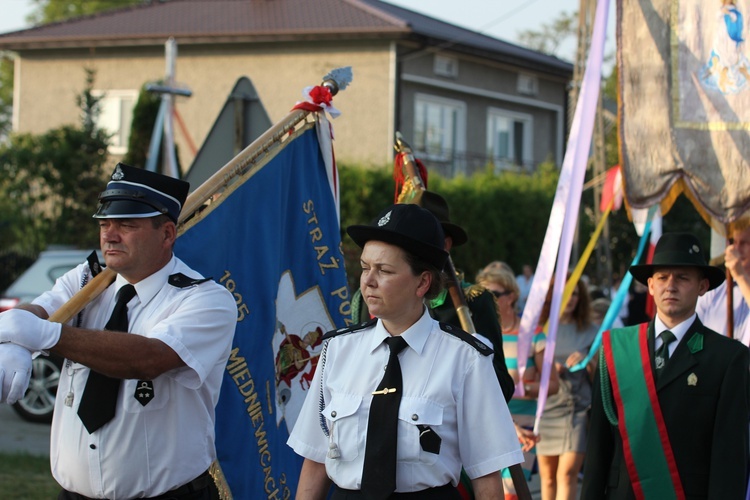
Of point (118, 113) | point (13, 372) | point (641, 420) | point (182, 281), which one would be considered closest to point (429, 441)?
point (182, 281)

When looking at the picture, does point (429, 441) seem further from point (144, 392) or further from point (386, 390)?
point (144, 392)

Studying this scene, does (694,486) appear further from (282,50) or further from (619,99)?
(282,50)

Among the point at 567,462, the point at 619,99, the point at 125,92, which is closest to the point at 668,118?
the point at 619,99

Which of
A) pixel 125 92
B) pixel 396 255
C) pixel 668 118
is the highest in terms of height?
pixel 125 92

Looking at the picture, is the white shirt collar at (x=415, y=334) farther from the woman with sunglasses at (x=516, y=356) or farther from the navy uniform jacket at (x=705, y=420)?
the woman with sunglasses at (x=516, y=356)

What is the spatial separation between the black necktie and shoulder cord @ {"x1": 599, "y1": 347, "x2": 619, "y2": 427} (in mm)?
A: 1855

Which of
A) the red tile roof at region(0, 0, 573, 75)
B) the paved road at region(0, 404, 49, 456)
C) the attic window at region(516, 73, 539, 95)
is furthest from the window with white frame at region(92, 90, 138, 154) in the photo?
the paved road at region(0, 404, 49, 456)

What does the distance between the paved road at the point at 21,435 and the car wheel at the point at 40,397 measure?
0.35 ft

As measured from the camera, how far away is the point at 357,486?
3311mm

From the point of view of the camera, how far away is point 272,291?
507cm

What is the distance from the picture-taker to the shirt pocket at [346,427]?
334cm

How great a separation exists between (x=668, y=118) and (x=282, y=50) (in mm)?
22894

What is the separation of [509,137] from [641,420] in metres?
28.6

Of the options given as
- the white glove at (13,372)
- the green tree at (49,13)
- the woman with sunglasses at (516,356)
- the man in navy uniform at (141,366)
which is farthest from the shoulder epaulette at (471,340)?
the green tree at (49,13)
